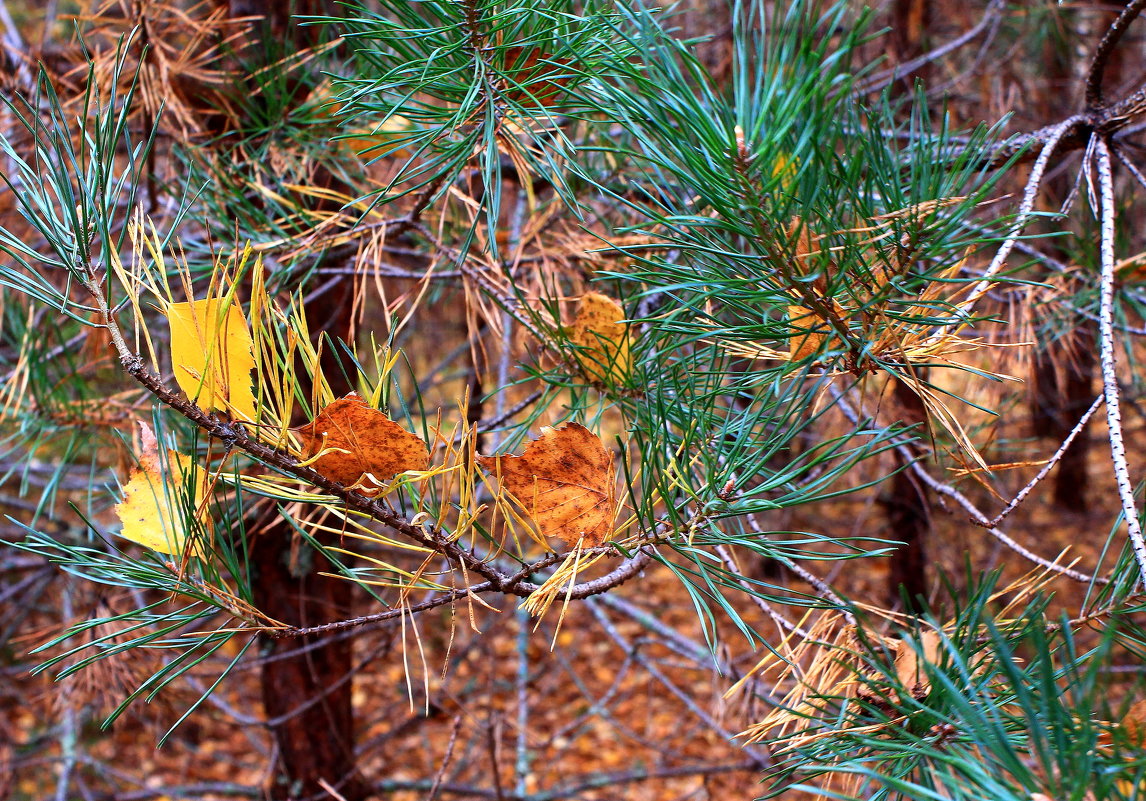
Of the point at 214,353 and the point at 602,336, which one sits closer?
the point at 214,353

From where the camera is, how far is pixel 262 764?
2092 millimetres

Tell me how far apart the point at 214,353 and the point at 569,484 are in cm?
18

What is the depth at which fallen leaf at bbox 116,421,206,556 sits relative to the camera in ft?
1.29

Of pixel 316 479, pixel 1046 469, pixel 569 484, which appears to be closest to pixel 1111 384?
pixel 1046 469

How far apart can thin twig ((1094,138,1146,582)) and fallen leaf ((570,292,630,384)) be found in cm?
27

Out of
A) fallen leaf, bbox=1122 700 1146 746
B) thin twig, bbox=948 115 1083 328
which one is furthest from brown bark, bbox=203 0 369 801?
fallen leaf, bbox=1122 700 1146 746

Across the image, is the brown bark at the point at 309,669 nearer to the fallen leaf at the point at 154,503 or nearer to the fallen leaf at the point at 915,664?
the fallen leaf at the point at 154,503

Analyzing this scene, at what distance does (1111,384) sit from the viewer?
1.34 feet

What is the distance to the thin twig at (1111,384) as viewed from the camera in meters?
0.37

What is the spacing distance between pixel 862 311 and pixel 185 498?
0.34 metres

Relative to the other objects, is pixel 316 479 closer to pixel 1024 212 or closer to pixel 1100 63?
pixel 1024 212

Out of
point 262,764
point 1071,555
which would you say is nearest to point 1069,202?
point 262,764

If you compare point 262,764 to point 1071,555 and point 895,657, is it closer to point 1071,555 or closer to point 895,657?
point 895,657

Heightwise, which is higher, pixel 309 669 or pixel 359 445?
pixel 359 445
